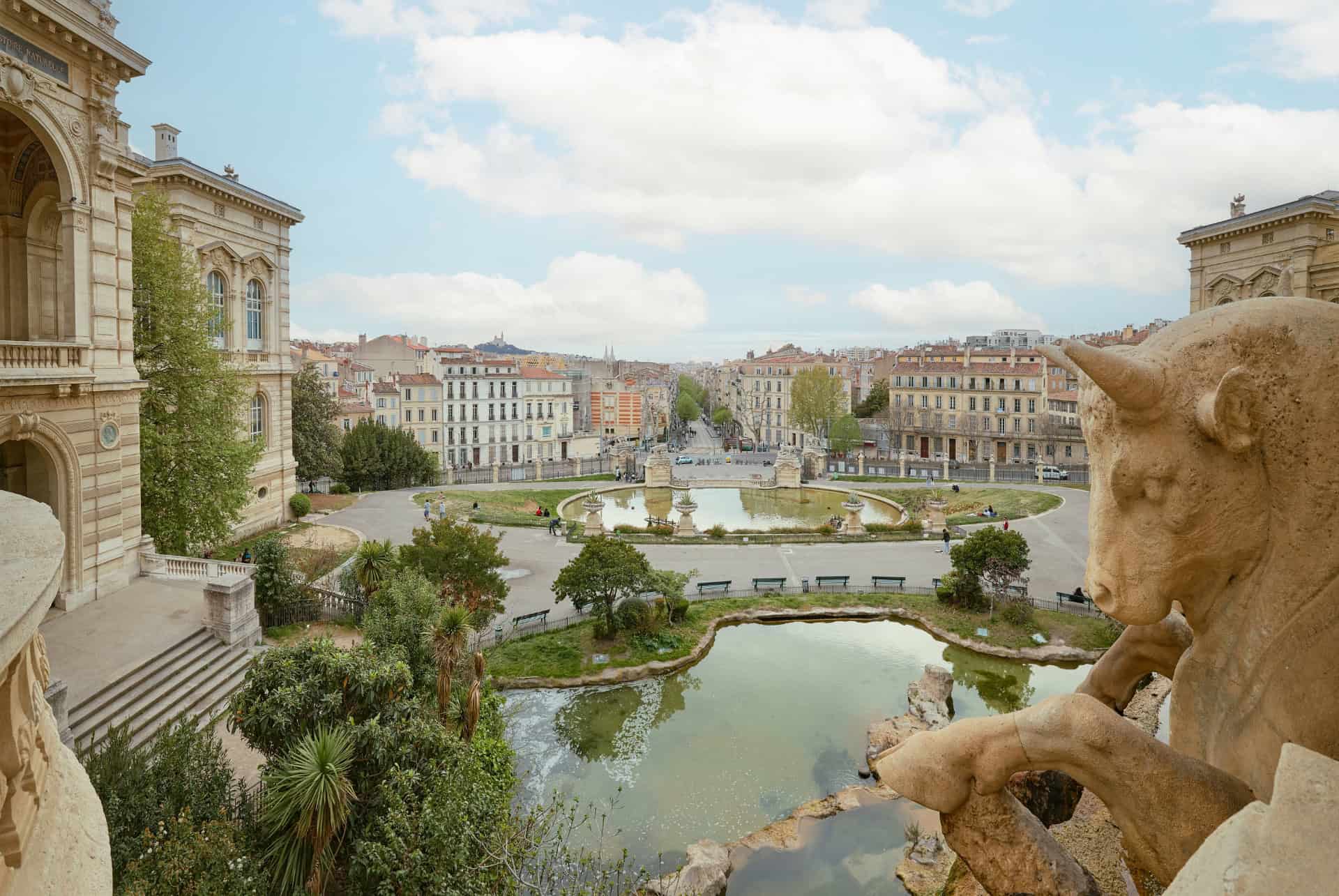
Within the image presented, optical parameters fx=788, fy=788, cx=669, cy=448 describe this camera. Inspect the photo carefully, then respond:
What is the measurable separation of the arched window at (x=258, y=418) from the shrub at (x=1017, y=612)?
25807mm

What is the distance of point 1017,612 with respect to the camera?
20516mm

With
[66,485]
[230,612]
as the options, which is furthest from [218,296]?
[230,612]

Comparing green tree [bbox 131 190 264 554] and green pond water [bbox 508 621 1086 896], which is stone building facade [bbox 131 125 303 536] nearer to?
green tree [bbox 131 190 264 554]

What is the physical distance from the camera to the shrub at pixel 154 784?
7785mm

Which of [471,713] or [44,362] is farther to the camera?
[44,362]

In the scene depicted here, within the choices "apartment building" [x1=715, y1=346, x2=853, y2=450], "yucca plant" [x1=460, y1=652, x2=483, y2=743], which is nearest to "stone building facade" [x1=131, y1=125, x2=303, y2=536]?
"yucca plant" [x1=460, y1=652, x2=483, y2=743]

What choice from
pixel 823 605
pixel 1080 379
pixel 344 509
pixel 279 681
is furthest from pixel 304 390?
pixel 1080 379

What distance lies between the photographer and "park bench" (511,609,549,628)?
19.9m

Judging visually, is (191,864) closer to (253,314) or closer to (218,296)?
(218,296)

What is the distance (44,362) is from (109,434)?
6.75 ft

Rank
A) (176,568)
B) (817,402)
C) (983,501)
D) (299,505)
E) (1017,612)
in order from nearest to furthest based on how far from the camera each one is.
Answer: (176,568) → (1017,612) → (299,505) → (983,501) → (817,402)

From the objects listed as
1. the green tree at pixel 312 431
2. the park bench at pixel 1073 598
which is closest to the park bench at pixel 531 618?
the park bench at pixel 1073 598

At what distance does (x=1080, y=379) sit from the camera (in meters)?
3.74

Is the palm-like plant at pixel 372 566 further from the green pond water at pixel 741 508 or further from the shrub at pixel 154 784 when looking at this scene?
the green pond water at pixel 741 508
